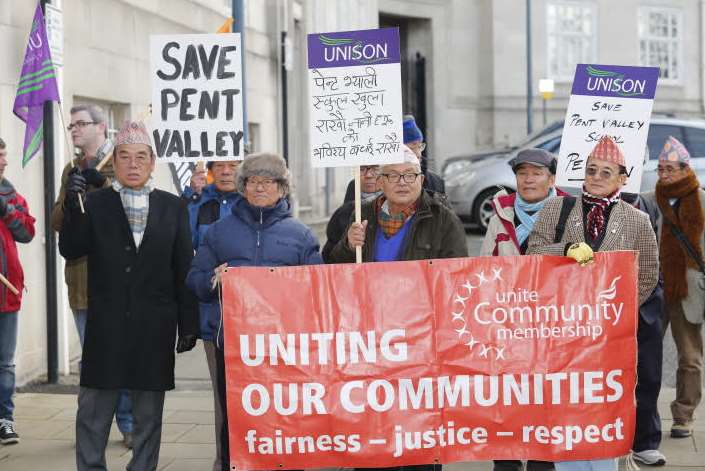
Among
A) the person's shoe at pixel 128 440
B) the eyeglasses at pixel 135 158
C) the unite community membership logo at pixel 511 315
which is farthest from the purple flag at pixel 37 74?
the unite community membership logo at pixel 511 315

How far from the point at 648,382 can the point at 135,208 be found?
116 inches

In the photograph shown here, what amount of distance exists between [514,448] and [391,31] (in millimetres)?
2064

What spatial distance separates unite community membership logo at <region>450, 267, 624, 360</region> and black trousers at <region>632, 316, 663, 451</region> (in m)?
0.95

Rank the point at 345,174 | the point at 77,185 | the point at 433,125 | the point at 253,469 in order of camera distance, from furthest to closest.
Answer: the point at 433,125, the point at 345,174, the point at 77,185, the point at 253,469

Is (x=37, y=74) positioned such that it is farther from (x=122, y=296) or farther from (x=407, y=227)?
(x=407, y=227)

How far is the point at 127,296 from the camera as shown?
582 centimetres

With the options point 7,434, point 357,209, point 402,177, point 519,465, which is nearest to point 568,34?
point 7,434

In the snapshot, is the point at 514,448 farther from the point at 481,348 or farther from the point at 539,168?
the point at 539,168

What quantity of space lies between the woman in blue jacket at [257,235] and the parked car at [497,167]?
40.8ft

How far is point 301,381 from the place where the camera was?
528 centimetres

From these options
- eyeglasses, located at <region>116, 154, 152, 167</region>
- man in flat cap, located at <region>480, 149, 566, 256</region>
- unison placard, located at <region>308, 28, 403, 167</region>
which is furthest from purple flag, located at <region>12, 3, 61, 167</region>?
man in flat cap, located at <region>480, 149, 566, 256</region>

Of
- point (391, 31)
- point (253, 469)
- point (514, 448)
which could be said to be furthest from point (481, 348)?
point (391, 31)

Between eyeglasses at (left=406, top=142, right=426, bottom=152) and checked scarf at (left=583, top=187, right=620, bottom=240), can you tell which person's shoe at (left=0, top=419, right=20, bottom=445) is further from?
checked scarf at (left=583, top=187, right=620, bottom=240)

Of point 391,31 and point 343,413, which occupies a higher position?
point 391,31
